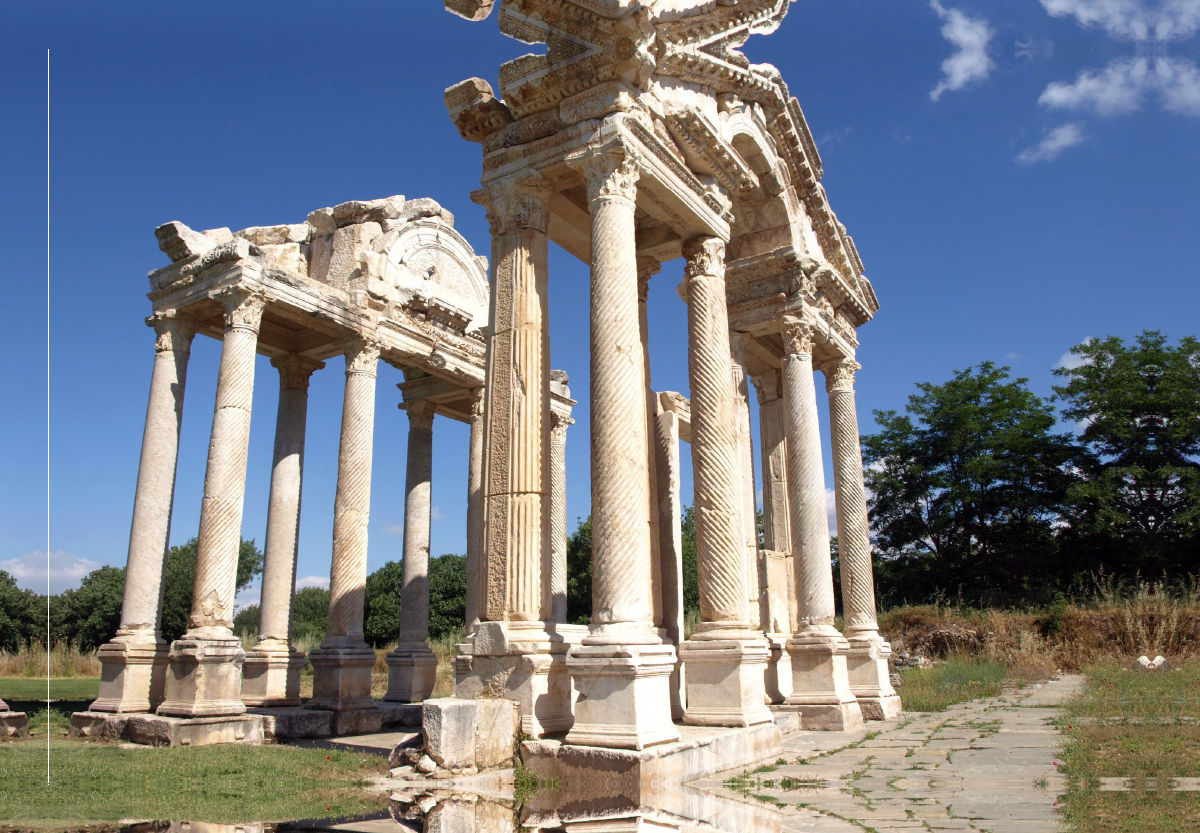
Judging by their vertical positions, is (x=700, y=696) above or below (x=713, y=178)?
below

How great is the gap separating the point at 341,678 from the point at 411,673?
9.41 ft

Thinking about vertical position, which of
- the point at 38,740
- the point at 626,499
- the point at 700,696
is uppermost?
the point at 626,499

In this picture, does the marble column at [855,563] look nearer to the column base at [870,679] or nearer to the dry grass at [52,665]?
the column base at [870,679]

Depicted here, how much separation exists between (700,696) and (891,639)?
1887 cm

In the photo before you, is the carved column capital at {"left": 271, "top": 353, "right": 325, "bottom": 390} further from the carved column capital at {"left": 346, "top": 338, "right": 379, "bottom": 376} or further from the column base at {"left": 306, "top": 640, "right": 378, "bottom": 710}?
the column base at {"left": 306, "top": 640, "right": 378, "bottom": 710}

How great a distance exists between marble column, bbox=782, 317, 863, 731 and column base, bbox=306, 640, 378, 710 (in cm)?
804

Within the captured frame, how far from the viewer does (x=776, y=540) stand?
16.0 m

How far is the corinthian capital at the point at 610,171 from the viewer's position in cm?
970

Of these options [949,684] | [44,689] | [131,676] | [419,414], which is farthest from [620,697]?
[44,689]

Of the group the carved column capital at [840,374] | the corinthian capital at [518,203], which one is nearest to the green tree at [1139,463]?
the carved column capital at [840,374]

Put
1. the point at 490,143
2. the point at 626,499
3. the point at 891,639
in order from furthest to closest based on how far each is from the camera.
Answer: the point at 891,639
the point at 490,143
the point at 626,499

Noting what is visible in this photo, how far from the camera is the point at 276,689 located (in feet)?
55.2

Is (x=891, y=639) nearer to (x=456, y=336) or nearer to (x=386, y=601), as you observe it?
(x=456, y=336)

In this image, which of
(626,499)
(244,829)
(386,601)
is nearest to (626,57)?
(626,499)
